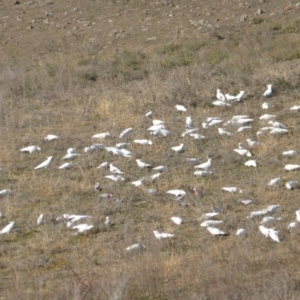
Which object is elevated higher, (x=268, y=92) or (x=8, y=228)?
(x=8, y=228)

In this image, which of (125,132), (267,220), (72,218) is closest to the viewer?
(267,220)

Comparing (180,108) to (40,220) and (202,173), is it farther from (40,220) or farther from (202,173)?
(40,220)

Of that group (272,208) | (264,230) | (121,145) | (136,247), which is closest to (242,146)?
(121,145)

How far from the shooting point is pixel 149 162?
9555 millimetres

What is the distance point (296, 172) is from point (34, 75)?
25.9 ft

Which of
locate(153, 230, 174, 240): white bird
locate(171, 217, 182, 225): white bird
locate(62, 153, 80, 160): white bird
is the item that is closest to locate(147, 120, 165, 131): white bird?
locate(62, 153, 80, 160): white bird

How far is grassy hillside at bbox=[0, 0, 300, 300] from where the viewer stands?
6098mm

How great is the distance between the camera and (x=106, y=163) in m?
9.47

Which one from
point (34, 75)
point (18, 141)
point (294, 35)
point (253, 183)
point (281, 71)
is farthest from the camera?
point (294, 35)

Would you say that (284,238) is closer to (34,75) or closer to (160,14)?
(34,75)

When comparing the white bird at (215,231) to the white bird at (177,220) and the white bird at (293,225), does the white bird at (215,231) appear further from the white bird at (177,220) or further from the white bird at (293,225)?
the white bird at (293,225)

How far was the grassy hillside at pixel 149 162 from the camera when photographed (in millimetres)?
6098

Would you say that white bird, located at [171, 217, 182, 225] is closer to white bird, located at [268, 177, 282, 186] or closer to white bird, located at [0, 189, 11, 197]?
white bird, located at [268, 177, 282, 186]


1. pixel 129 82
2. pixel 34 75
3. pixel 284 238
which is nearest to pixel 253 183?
pixel 284 238
